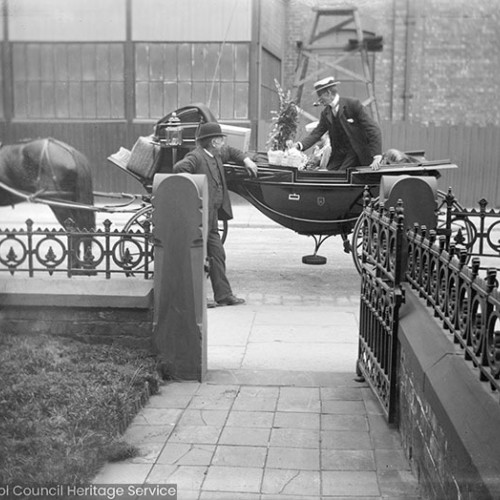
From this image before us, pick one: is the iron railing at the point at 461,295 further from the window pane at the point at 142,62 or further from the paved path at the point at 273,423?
the window pane at the point at 142,62

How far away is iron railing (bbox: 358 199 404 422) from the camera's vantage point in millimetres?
4859

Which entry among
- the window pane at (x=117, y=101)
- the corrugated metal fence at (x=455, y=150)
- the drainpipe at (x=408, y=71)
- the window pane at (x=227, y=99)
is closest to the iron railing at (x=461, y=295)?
the drainpipe at (x=408, y=71)

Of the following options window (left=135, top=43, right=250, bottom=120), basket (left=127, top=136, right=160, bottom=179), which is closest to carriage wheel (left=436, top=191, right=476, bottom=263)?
basket (left=127, top=136, right=160, bottom=179)

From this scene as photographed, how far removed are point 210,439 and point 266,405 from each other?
0.72 m

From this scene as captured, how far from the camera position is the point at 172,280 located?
19.0 ft

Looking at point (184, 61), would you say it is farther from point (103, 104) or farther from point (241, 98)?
point (103, 104)

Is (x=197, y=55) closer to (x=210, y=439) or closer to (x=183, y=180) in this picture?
(x=183, y=180)

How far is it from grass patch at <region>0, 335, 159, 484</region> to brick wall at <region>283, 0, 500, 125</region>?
26.2 ft

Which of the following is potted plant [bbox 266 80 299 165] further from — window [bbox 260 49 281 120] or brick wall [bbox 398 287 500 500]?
window [bbox 260 49 281 120]

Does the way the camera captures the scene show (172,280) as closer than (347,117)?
Yes

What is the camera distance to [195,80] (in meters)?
17.9

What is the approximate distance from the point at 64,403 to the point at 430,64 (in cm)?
1333

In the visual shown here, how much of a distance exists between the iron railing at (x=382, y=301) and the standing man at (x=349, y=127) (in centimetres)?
364

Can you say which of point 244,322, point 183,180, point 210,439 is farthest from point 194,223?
point 244,322
